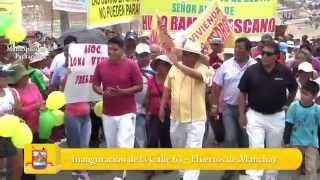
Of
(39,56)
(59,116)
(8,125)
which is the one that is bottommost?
(59,116)

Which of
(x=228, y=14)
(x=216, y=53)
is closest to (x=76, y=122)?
(x=216, y=53)

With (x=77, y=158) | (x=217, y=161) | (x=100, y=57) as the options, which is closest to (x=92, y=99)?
(x=100, y=57)

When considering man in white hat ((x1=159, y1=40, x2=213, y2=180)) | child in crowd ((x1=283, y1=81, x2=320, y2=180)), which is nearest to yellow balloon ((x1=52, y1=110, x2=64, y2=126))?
man in white hat ((x1=159, y1=40, x2=213, y2=180))

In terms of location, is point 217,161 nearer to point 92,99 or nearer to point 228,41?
point 92,99

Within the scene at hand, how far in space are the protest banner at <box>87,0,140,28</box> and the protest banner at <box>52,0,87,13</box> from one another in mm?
632

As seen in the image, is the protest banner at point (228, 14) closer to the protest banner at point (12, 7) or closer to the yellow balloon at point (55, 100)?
the protest banner at point (12, 7)

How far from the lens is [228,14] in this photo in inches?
400

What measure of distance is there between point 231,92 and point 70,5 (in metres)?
2.46

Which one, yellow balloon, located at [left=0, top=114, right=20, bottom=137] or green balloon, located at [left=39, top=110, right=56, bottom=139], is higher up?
yellow balloon, located at [left=0, top=114, right=20, bottom=137]

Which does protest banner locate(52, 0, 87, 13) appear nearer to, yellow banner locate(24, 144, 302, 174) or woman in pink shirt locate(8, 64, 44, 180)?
woman in pink shirt locate(8, 64, 44, 180)

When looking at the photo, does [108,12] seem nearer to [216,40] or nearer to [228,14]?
[216,40]

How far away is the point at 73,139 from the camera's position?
28.4 feet

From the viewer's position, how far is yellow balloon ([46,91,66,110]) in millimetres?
7934

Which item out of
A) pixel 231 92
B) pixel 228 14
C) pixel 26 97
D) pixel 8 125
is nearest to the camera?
pixel 8 125
